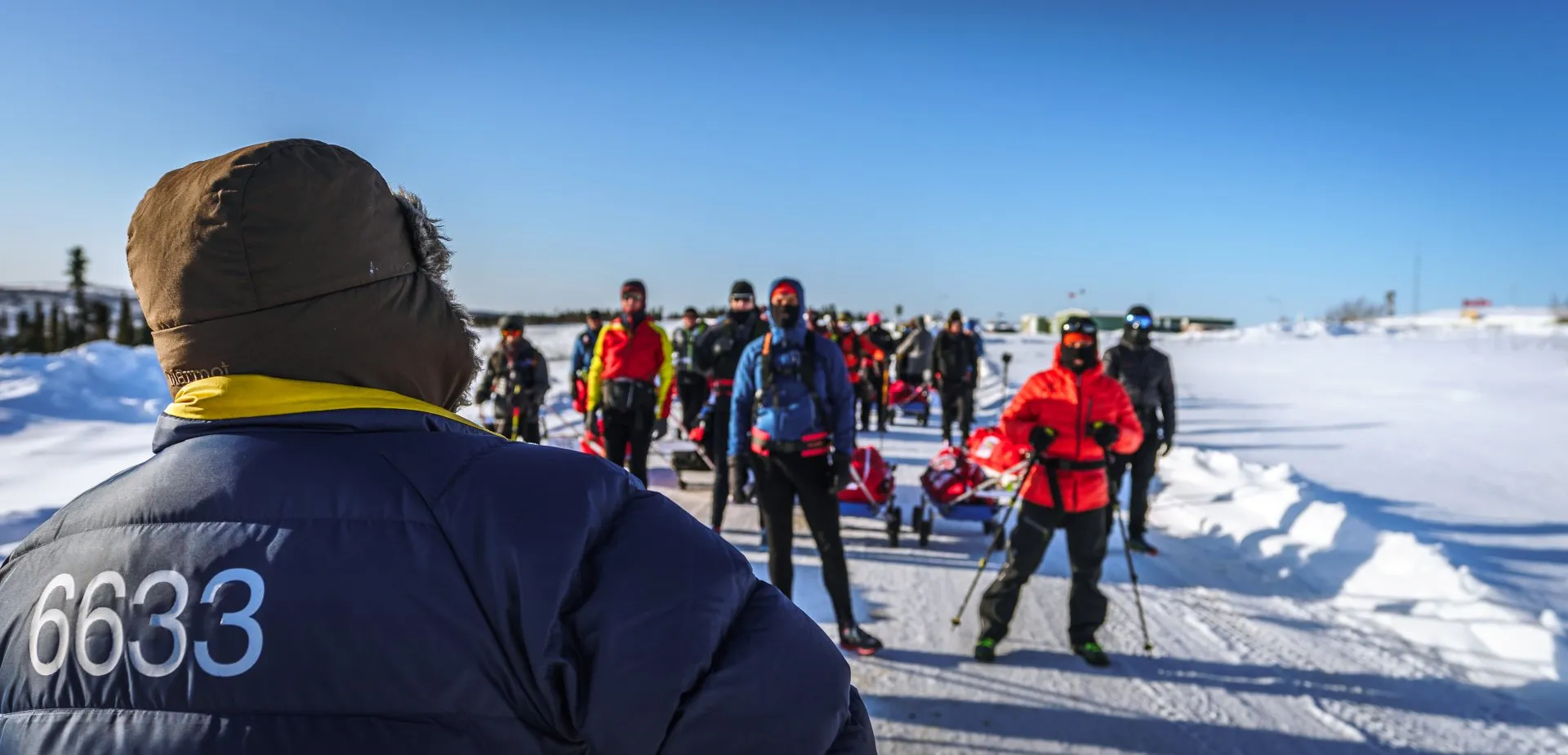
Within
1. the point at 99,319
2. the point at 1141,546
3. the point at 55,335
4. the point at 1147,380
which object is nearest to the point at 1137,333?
the point at 1147,380

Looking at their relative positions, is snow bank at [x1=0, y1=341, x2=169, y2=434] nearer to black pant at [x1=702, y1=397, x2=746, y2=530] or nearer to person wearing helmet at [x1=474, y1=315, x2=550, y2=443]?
person wearing helmet at [x1=474, y1=315, x2=550, y2=443]

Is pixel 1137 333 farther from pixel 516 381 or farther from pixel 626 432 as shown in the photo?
pixel 516 381

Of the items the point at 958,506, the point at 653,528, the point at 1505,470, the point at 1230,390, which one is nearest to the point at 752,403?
the point at 958,506

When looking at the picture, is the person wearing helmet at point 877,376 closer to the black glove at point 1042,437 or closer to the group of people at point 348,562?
the black glove at point 1042,437

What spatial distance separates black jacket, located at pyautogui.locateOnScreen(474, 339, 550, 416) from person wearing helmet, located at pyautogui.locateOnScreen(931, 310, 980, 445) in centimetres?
584

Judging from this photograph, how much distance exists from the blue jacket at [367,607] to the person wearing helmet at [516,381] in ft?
26.1

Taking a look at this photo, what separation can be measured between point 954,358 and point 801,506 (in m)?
7.54

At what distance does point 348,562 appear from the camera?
0.93m

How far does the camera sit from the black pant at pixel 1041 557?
180 inches

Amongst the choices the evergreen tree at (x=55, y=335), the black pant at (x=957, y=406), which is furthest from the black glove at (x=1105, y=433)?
the evergreen tree at (x=55, y=335)

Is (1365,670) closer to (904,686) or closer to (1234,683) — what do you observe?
(1234,683)

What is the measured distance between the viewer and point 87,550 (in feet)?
3.19

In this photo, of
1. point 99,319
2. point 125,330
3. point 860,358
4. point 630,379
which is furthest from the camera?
point 99,319

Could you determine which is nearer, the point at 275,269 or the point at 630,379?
the point at 275,269
